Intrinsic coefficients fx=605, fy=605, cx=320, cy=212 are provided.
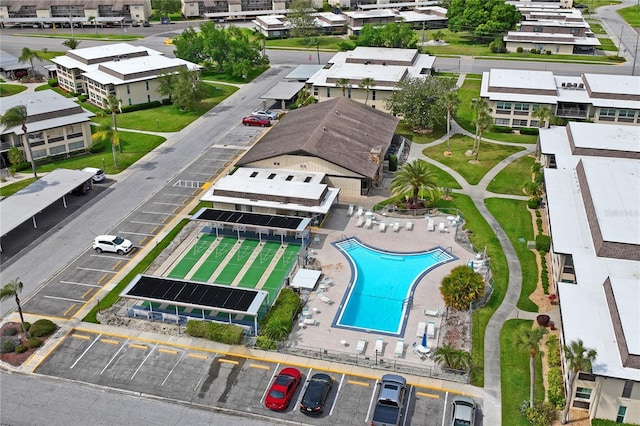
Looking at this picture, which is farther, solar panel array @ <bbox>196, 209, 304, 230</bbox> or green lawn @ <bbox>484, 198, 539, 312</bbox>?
solar panel array @ <bbox>196, 209, 304, 230</bbox>

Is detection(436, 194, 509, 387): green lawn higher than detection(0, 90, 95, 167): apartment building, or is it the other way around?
detection(0, 90, 95, 167): apartment building

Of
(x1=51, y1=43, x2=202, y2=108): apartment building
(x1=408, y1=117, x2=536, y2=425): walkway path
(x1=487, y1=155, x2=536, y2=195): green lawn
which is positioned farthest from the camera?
(x1=51, y1=43, x2=202, y2=108): apartment building

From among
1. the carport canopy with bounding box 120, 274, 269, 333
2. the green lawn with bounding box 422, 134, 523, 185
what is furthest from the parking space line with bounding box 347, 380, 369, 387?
the green lawn with bounding box 422, 134, 523, 185

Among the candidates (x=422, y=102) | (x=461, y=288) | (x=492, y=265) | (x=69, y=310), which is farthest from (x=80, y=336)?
(x=422, y=102)

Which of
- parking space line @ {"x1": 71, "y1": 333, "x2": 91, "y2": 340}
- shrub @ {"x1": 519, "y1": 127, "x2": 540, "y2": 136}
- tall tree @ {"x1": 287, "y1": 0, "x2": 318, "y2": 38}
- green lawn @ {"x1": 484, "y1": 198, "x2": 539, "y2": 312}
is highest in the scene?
tall tree @ {"x1": 287, "y1": 0, "x2": 318, "y2": 38}

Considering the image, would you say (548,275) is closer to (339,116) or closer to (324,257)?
(324,257)

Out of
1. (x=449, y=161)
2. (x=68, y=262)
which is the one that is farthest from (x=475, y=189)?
(x=68, y=262)

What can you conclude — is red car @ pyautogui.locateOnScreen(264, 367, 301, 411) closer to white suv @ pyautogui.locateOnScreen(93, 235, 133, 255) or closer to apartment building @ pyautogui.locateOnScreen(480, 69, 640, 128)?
white suv @ pyautogui.locateOnScreen(93, 235, 133, 255)
